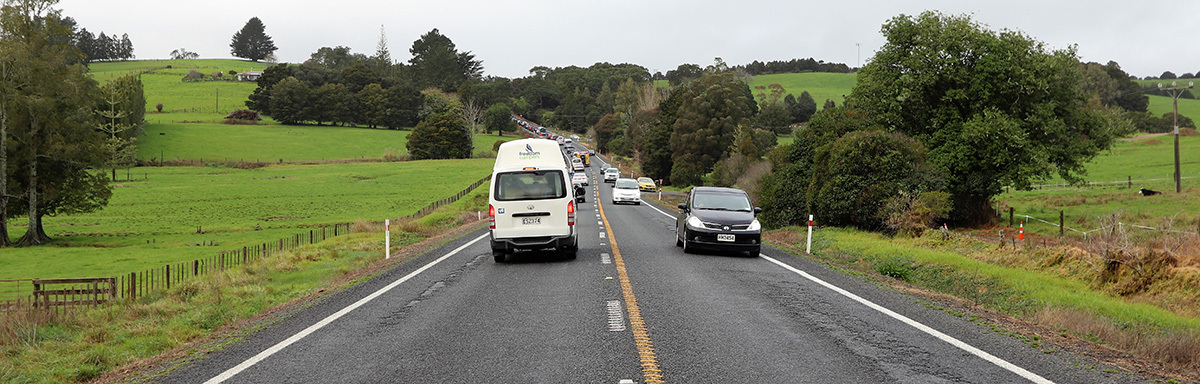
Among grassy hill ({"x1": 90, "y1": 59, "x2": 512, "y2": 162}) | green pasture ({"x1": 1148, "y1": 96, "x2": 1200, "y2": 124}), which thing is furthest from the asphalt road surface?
green pasture ({"x1": 1148, "y1": 96, "x2": 1200, "y2": 124})

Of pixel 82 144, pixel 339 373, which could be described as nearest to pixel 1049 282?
pixel 339 373

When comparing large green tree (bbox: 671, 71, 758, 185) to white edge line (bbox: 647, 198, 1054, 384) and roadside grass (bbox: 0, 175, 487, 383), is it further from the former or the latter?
white edge line (bbox: 647, 198, 1054, 384)

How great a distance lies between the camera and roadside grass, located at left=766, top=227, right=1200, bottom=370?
800cm

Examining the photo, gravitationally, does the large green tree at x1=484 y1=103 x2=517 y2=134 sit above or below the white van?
above

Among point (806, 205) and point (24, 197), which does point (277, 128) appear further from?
point (806, 205)

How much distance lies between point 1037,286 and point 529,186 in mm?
9754

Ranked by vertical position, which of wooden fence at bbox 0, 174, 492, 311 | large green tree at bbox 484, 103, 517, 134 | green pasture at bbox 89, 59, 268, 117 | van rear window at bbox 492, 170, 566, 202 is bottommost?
wooden fence at bbox 0, 174, 492, 311

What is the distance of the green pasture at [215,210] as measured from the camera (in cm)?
3181

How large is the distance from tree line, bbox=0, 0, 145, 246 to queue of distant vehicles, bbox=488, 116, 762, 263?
3485 cm

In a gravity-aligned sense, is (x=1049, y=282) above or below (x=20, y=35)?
below

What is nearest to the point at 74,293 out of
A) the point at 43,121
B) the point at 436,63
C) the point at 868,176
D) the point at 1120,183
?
the point at 868,176

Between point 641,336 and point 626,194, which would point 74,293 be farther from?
point 626,194

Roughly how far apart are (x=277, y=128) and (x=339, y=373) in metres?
119

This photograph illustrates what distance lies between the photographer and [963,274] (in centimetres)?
1452
